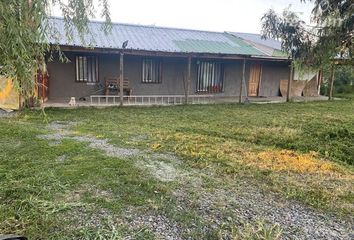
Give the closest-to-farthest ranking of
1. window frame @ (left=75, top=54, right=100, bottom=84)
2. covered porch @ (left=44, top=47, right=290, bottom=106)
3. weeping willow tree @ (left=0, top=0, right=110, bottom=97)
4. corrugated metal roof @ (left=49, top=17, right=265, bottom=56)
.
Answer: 1. weeping willow tree @ (left=0, top=0, right=110, bottom=97)
2. corrugated metal roof @ (left=49, top=17, right=265, bottom=56)
3. covered porch @ (left=44, top=47, right=290, bottom=106)
4. window frame @ (left=75, top=54, right=100, bottom=84)

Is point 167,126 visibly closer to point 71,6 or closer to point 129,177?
point 129,177

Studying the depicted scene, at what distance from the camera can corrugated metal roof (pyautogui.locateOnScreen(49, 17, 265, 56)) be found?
12961mm

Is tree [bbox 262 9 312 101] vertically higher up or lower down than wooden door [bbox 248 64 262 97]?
higher up

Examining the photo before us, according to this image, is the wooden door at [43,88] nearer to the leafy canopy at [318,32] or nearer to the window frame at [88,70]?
the window frame at [88,70]

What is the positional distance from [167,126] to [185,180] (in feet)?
13.6

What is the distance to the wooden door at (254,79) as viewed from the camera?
17.1 metres

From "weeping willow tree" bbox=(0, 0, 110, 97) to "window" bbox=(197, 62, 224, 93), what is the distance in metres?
12.4

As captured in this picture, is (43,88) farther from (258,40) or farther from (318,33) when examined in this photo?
(258,40)

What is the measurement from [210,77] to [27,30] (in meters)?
13.6

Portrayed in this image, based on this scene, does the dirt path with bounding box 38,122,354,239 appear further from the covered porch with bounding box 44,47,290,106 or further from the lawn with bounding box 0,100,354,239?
the covered porch with bounding box 44,47,290,106

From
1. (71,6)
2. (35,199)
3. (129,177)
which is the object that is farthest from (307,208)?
(71,6)

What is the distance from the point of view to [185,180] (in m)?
4.98

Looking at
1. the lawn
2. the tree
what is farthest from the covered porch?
the tree

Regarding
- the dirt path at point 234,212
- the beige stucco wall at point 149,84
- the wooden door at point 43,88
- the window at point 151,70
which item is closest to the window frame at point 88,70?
the beige stucco wall at point 149,84
